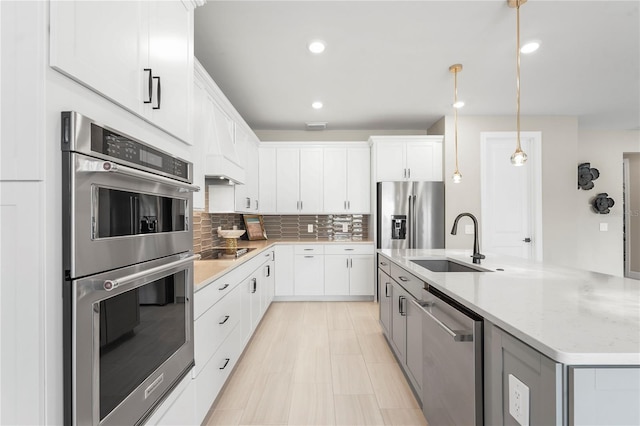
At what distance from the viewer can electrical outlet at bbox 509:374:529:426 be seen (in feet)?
2.92

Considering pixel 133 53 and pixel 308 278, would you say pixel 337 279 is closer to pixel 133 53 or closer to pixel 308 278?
pixel 308 278

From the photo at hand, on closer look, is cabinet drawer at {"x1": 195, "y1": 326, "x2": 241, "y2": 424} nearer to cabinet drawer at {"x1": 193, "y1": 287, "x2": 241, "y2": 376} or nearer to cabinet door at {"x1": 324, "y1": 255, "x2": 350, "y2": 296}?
cabinet drawer at {"x1": 193, "y1": 287, "x2": 241, "y2": 376}

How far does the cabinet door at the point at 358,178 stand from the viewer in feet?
15.8

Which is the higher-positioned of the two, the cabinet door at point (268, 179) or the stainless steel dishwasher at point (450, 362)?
the cabinet door at point (268, 179)

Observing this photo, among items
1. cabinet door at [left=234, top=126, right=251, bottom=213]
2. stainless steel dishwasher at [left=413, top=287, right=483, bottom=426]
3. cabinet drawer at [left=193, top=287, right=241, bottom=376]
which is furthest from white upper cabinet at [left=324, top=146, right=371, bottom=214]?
stainless steel dishwasher at [left=413, top=287, right=483, bottom=426]

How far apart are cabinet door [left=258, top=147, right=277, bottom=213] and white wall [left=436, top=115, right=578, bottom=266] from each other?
8.37 ft

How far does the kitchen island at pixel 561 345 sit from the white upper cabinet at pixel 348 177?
3.26 m

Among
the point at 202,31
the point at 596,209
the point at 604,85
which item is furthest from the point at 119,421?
the point at 596,209

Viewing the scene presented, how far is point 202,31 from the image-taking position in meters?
2.38

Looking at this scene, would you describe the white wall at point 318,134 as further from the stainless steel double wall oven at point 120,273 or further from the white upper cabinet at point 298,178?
the stainless steel double wall oven at point 120,273

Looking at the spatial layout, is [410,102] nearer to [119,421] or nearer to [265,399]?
[265,399]

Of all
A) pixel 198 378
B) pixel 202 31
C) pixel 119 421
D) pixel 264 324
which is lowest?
pixel 264 324

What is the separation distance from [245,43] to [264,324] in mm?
2886

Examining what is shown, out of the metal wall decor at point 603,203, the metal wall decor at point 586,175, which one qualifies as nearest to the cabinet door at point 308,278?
Result: the metal wall decor at point 586,175
